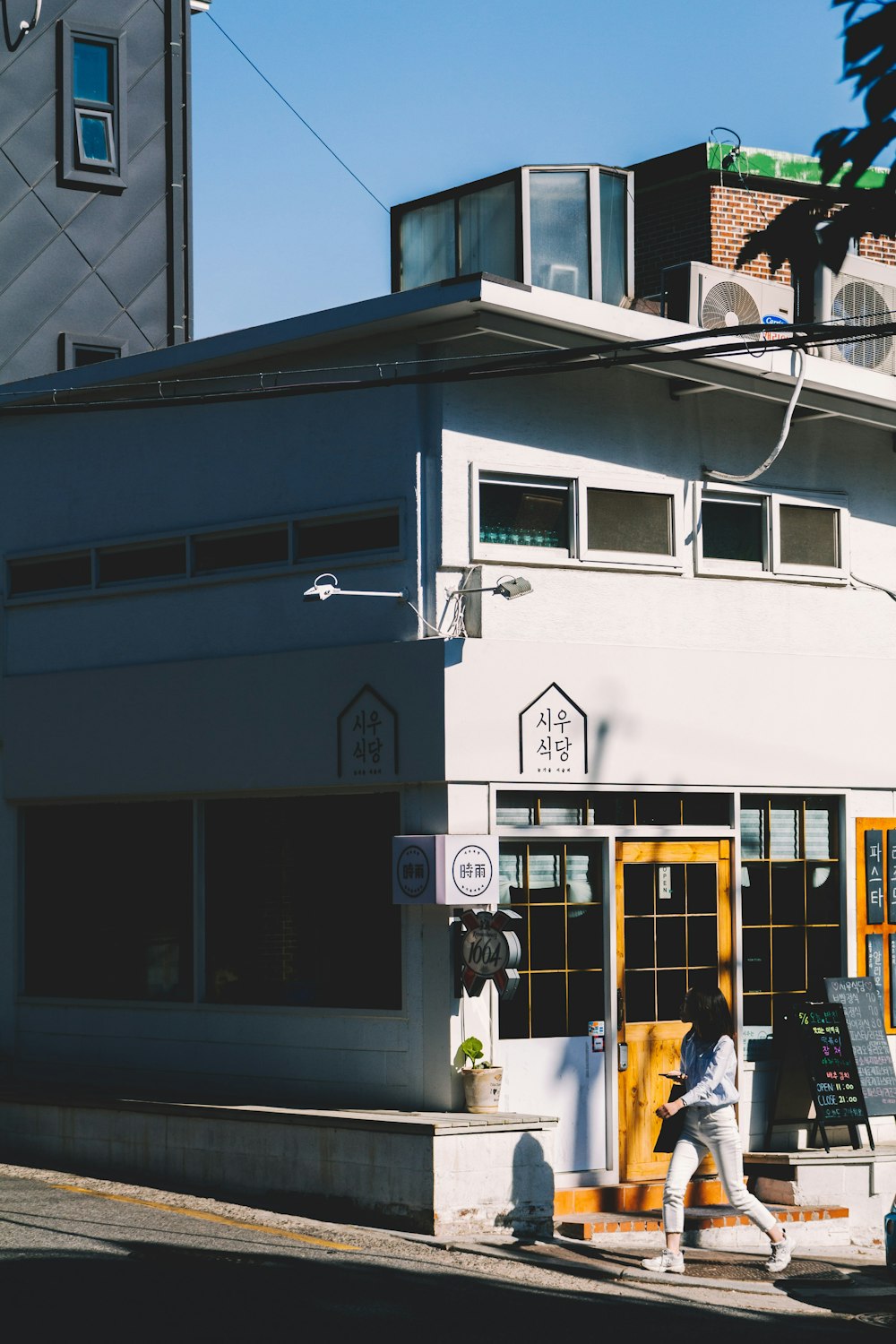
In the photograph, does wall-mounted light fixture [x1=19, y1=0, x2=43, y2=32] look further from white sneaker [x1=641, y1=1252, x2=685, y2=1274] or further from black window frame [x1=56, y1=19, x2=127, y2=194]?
white sneaker [x1=641, y1=1252, x2=685, y2=1274]

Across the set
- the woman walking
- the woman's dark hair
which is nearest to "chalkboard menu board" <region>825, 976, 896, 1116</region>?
the woman walking

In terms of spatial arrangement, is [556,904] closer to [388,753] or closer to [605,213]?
[388,753]

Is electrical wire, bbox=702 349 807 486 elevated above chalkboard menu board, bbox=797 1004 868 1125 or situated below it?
above

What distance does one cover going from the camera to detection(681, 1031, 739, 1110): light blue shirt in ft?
38.8

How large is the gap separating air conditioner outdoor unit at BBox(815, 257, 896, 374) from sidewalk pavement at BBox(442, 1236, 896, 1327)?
7.76 meters

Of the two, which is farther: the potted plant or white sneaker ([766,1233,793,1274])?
the potted plant

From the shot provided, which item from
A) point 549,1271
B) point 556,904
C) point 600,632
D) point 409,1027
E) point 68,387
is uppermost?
point 68,387

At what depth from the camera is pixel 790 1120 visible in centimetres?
1428

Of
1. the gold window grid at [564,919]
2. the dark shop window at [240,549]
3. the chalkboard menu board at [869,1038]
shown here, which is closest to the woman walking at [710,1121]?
the gold window grid at [564,919]

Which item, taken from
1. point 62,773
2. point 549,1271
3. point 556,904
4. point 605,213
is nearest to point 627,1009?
point 556,904

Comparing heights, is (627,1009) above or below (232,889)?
below

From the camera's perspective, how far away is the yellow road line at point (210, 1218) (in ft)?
38.1

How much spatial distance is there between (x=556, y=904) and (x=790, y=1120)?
9.12 feet

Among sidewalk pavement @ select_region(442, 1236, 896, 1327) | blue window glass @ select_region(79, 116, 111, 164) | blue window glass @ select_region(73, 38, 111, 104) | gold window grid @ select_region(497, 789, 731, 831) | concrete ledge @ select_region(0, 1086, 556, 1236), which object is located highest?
blue window glass @ select_region(73, 38, 111, 104)
